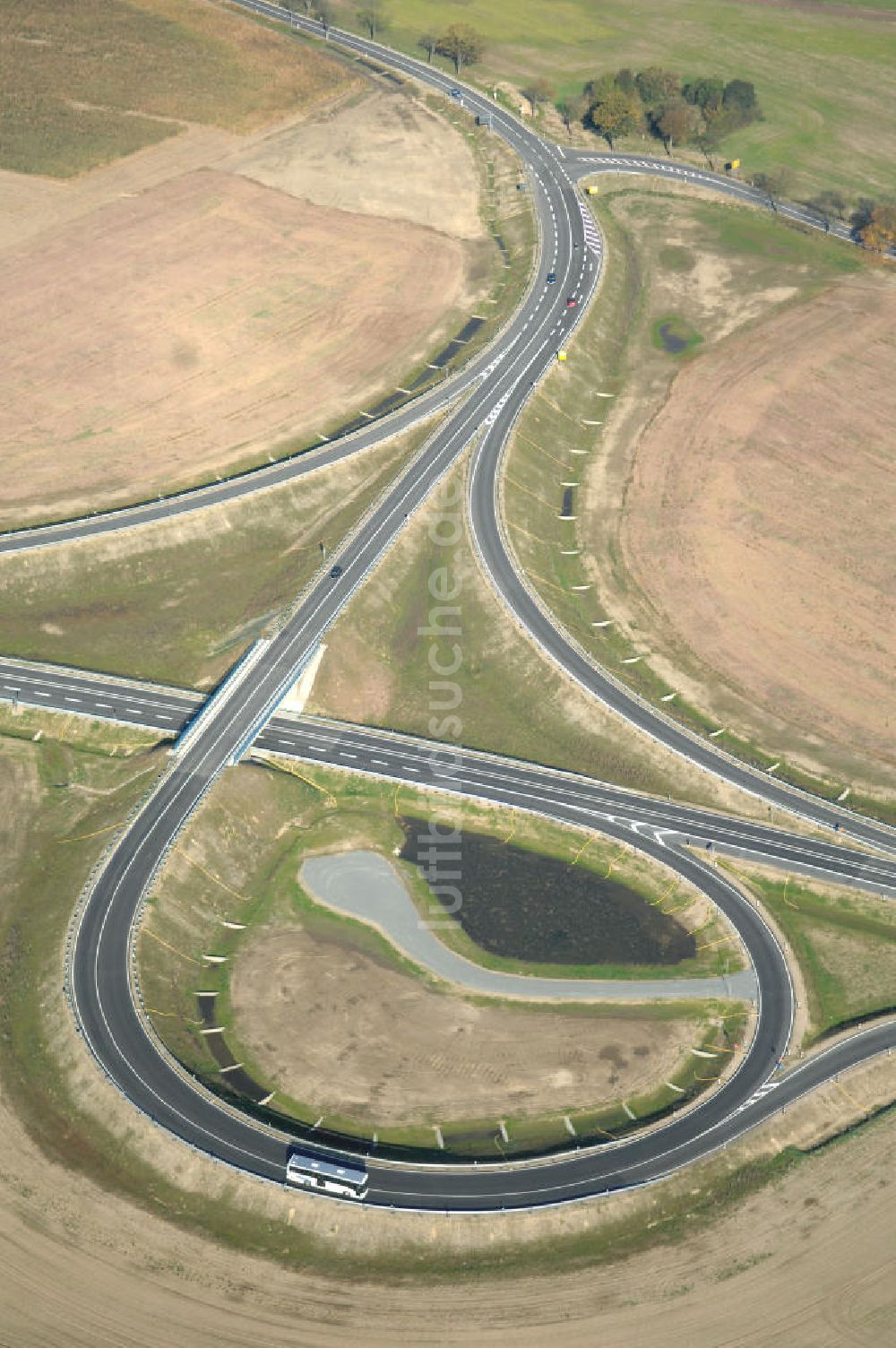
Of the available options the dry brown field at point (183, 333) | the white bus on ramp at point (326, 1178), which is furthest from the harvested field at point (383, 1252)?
the dry brown field at point (183, 333)

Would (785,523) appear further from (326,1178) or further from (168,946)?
(326,1178)

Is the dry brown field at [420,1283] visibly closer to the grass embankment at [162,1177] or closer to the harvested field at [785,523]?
the grass embankment at [162,1177]

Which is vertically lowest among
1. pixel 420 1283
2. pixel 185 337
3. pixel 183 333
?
pixel 420 1283

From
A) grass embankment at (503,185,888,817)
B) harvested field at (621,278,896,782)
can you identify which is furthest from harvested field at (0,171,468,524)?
harvested field at (621,278,896,782)

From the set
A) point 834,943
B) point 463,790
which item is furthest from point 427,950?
point 834,943

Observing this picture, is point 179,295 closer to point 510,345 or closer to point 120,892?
point 510,345

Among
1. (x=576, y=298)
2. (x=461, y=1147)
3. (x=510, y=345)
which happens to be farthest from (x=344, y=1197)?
(x=576, y=298)

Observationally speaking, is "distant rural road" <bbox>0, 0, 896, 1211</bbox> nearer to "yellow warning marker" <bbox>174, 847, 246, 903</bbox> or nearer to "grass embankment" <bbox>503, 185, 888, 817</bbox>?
"yellow warning marker" <bbox>174, 847, 246, 903</bbox>
